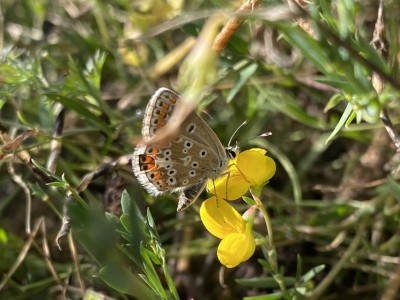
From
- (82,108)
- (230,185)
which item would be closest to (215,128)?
(82,108)

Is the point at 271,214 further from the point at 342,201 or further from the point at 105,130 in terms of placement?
the point at 105,130

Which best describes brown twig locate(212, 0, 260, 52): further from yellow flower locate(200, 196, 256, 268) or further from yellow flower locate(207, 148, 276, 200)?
yellow flower locate(200, 196, 256, 268)

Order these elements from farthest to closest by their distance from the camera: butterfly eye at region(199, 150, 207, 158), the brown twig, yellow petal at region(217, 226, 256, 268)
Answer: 1. butterfly eye at region(199, 150, 207, 158)
2. the brown twig
3. yellow petal at region(217, 226, 256, 268)

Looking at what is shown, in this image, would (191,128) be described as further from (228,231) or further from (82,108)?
(82,108)

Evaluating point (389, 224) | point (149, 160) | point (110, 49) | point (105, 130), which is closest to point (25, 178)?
point (105, 130)

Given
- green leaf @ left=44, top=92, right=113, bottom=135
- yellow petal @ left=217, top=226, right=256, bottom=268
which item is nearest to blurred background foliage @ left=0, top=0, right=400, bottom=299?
green leaf @ left=44, top=92, right=113, bottom=135

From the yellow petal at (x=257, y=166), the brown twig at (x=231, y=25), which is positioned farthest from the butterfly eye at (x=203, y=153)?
the brown twig at (x=231, y=25)
